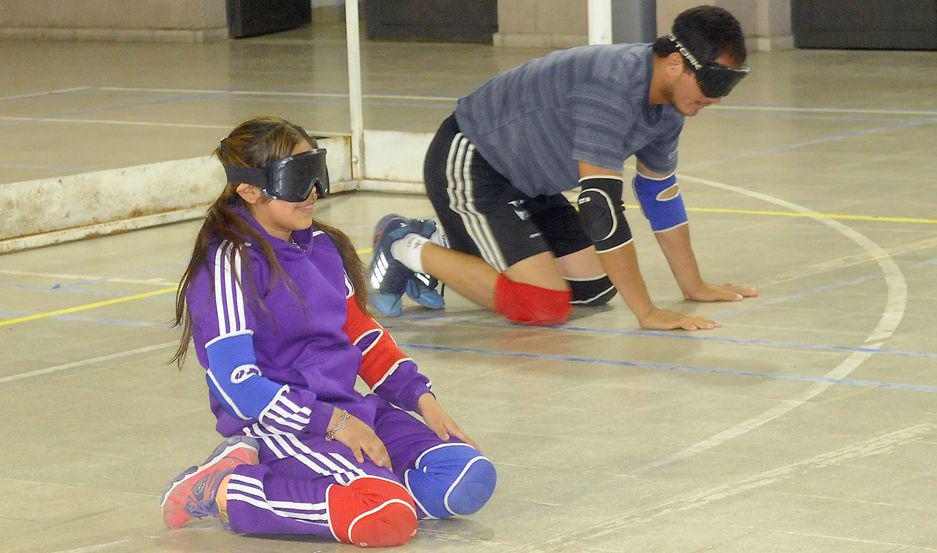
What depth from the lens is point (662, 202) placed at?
18.8 feet

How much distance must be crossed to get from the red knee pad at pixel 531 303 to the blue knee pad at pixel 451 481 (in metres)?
2.06

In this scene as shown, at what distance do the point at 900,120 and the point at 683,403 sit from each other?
6.60m

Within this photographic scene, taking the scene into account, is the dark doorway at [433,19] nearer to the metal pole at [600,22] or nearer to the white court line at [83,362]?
the metal pole at [600,22]

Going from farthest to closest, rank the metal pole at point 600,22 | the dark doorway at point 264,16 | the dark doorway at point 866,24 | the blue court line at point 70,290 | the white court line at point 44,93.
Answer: the dark doorway at point 264,16 < the dark doorway at point 866,24 < the white court line at point 44,93 < the metal pole at point 600,22 < the blue court line at point 70,290

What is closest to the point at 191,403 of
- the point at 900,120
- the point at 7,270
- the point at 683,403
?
the point at 683,403

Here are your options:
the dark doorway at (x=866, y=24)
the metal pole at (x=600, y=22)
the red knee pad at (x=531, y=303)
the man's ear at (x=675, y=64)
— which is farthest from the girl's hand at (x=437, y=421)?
the dark doorway at (x=866, y=24)

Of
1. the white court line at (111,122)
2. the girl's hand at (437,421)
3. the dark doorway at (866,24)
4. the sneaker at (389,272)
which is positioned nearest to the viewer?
the girl's hand at (437,421)

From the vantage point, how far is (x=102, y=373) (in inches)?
204

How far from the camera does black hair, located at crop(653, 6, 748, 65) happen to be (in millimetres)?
5035

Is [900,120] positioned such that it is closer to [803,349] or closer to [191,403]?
[803,349]

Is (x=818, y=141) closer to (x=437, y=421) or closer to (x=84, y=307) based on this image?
(x=84, y=307)

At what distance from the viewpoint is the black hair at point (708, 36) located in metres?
5.04

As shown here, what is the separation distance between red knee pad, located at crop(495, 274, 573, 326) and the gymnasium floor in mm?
55

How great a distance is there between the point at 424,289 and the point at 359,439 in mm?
2561
